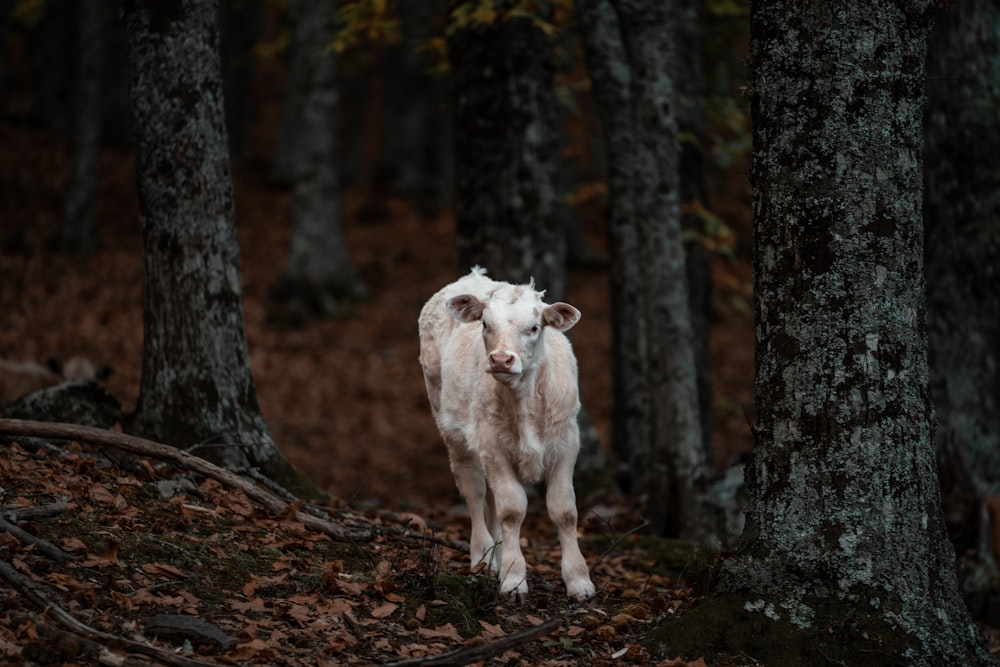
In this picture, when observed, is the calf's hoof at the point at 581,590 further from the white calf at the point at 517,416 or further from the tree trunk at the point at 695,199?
the tree trunk at the point at 695,199

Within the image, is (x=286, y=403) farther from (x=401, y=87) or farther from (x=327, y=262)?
(x=401, y=87)

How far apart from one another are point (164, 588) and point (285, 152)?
2283 centimetres

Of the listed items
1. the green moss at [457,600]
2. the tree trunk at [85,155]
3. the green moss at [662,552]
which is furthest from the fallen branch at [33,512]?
the tree trunk at [85,155]

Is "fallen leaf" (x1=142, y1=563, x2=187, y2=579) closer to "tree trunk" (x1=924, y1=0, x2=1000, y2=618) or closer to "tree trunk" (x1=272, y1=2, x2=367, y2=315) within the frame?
"tree trunk" (x1=924, y1=0, x2=1000, y2=618)

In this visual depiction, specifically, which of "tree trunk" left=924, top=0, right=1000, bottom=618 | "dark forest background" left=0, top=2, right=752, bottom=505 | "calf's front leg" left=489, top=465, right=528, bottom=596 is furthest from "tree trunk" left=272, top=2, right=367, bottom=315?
"calf's front leg" left=489, top=465, right=528, bottom=596

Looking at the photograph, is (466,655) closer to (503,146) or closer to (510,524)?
(510,524)

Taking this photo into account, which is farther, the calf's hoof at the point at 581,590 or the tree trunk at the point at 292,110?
the tree trunk at the point at 292,110

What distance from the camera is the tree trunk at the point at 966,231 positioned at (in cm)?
1070

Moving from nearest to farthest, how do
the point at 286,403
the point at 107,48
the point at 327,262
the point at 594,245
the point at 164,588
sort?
the point at 164,588 → the point at 286,403 → the point at 327,262 → the point at 594,245 → the point at 107,48

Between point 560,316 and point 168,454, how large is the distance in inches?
103

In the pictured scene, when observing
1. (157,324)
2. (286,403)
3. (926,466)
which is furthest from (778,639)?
(286,403)

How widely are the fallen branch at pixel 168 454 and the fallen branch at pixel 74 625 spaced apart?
1527 millimetres

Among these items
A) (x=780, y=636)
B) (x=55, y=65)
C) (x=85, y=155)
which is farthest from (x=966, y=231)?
(x=55, y=65)

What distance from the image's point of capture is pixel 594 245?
84.3 feet
